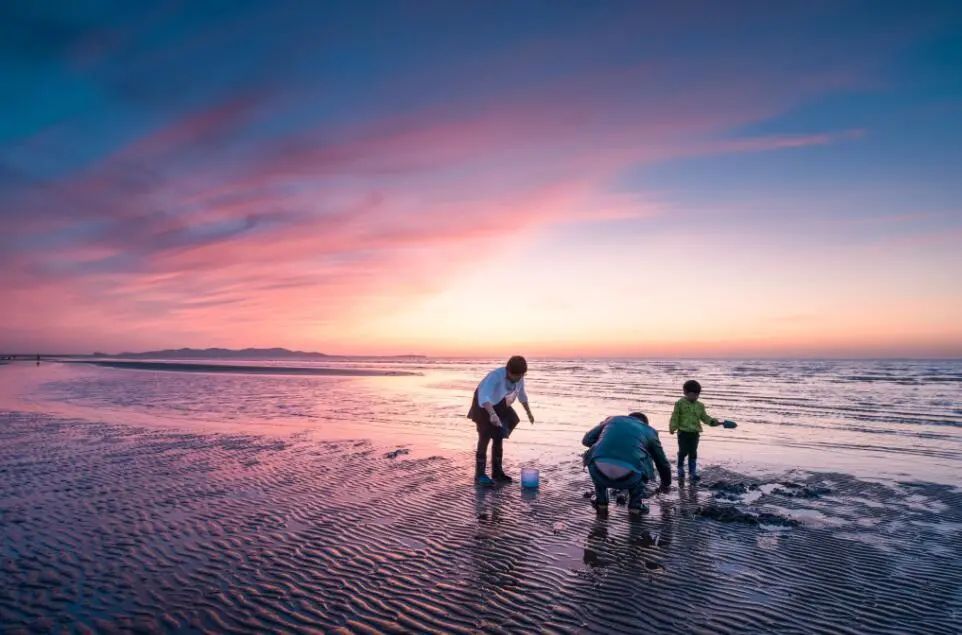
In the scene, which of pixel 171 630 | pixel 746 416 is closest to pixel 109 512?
pixel 171 630

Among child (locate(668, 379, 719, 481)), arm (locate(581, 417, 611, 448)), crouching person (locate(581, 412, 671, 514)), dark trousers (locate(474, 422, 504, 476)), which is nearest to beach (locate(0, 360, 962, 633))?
dark trousers (locate(474, 422, 504, 476))

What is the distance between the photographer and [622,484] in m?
7.80

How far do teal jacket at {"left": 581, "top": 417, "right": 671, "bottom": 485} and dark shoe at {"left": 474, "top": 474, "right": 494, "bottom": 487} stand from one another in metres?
2.79

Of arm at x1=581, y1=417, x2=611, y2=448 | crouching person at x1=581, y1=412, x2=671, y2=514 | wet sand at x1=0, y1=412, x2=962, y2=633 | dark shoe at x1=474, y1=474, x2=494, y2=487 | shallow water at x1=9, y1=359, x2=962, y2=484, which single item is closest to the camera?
wet sand at x1=0, y1=412, x2=962, y2=633

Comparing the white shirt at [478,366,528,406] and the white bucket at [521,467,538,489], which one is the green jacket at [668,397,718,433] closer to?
the white bucket at [521,467,538,489]

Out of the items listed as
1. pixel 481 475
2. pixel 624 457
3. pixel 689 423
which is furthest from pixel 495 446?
pixel 689 423

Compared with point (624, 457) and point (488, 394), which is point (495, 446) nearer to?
point (488, 394)

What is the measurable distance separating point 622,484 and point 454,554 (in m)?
2.68

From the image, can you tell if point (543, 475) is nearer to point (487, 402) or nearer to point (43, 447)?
point (487, 402)

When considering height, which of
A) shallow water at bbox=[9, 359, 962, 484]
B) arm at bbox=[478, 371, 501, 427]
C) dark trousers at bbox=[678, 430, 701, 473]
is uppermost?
arm at bbox=[478, 371, 501, 427]

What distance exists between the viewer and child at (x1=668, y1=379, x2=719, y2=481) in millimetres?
10719

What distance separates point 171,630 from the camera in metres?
4.72

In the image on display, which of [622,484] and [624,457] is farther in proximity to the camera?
[622,484]

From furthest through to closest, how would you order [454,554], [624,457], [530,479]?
[530,479] < [624,457] < [454,554]
